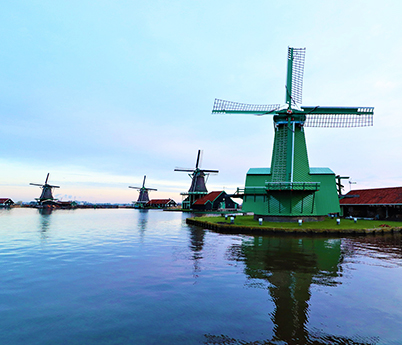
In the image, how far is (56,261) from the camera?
15062 mm

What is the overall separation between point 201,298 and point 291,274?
5195 millimetres

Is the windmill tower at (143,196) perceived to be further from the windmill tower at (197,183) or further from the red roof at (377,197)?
the red roof at (377,197)

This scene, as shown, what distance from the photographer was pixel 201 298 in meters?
9.26

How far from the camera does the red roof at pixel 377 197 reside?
3828cm

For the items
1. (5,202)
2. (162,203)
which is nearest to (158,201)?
(162,203)

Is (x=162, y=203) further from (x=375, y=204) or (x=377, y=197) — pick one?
(x=375, y=204)

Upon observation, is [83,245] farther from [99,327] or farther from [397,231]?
[397,231]

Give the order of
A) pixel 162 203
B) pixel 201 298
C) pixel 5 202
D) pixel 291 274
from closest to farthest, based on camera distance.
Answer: pixel 201 298
pixel 291 274
pixel 5 202
pixel 162 203

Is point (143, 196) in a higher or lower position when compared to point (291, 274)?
higher

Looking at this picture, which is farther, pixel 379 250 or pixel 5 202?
pixel 5 202

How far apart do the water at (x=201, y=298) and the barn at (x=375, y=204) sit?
2662cm

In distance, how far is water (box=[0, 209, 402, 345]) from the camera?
674 cm

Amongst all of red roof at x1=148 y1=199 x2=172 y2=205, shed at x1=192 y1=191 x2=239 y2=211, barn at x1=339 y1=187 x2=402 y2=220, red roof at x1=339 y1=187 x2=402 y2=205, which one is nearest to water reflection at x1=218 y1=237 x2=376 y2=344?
red roof at x1=339 y1=187 x2=402 y2=205

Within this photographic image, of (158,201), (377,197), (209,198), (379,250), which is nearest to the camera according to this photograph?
(379,250)
